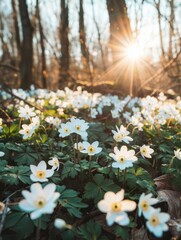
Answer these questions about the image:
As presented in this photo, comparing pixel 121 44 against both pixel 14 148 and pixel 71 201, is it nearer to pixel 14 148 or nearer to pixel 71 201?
pixel 14 148

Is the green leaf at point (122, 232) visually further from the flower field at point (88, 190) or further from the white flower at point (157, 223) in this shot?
the white flower at point (157, 223)

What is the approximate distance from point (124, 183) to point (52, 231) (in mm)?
656

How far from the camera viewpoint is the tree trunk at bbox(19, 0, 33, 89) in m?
10.4

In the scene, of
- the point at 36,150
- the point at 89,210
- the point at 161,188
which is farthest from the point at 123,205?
the point at 36,150

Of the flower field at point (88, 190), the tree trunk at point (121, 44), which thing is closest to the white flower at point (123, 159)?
the flower field at point (88, 190)

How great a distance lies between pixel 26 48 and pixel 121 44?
14.9ft

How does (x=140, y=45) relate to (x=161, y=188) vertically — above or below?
above

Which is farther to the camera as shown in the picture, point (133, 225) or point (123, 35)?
point (123, 35)

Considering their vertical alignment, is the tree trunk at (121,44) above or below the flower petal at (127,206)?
above

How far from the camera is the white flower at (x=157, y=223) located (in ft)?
4.42

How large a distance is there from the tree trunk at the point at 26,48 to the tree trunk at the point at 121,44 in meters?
3.40

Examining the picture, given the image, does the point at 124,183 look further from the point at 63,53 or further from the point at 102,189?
the point at 63,53

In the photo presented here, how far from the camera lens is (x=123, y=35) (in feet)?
23.6

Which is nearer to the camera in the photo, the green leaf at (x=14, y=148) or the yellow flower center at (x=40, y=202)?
the yellow flower center at (x=40, y=202)
